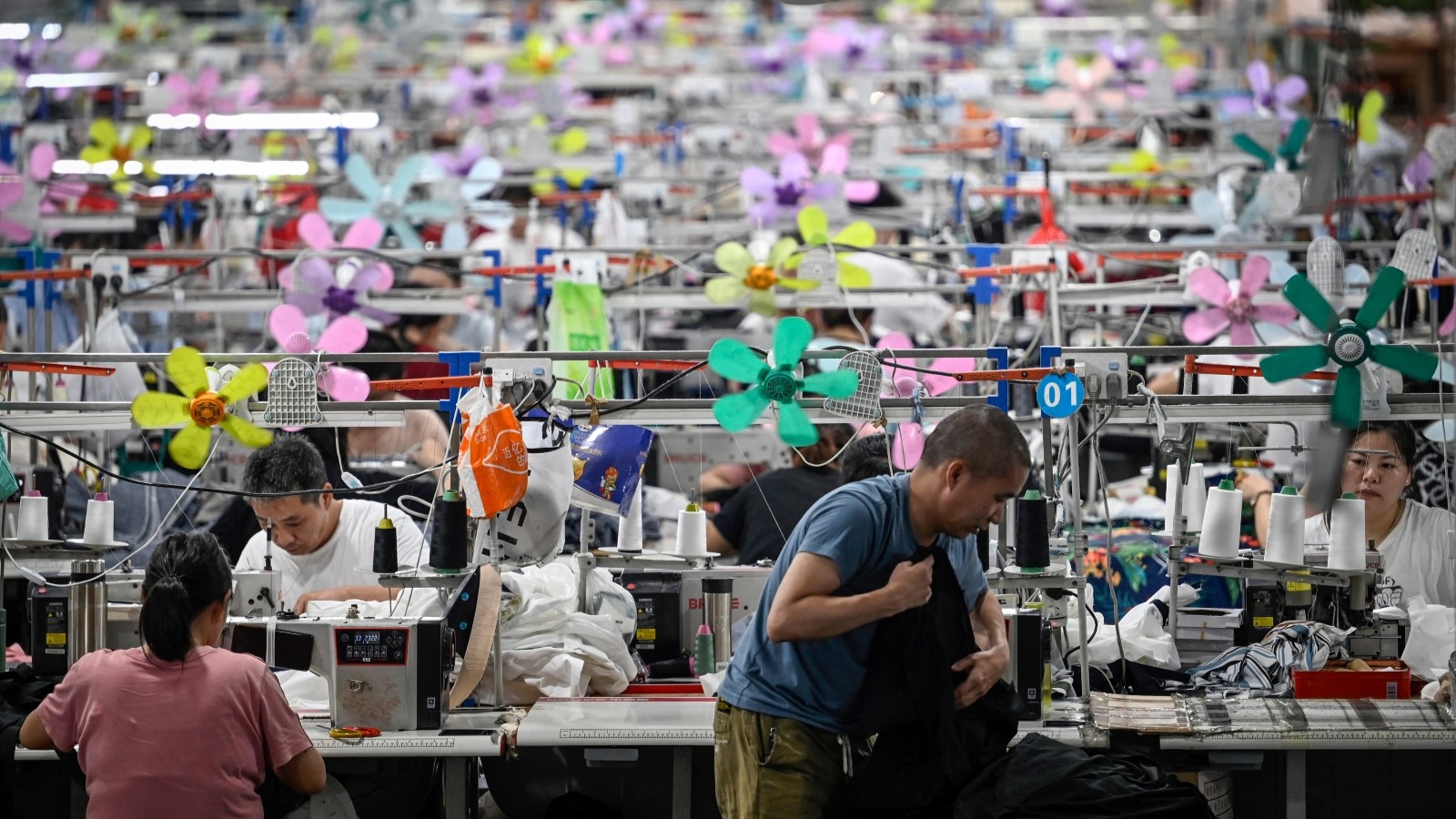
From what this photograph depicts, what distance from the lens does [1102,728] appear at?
419 centimetres

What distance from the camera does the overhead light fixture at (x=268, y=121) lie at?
9.80 meters

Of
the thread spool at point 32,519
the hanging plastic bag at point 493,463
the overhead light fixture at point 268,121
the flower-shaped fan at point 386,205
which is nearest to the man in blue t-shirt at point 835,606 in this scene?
the hanging plastic bag at point 493,463

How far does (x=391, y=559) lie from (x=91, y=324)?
296cm

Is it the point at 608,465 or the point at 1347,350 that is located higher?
the point at 1347,350

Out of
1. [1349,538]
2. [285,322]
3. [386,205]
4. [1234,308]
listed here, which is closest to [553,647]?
[285,322]

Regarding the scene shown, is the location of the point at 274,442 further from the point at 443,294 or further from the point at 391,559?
the point at 443,294

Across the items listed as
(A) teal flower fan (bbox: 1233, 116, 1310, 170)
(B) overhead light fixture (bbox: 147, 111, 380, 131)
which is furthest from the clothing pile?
(B) overhead light fixture (bbox: 147, 111, 380, 131)

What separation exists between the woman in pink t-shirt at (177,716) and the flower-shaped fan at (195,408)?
49cm

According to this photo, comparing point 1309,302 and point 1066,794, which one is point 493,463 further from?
point 1309,302

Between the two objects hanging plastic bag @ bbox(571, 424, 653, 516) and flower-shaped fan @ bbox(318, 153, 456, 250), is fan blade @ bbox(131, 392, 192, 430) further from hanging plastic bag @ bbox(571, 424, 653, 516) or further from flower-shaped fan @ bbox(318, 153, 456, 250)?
flower-shaped fan @ bbox(318, 153, 456, 250)

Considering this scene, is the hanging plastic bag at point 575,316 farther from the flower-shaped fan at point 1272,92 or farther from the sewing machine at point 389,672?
the flower-shaped fan at point 1272,92

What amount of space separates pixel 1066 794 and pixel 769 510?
7.34ft

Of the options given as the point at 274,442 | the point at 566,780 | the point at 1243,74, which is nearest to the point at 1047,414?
the point at 566,780

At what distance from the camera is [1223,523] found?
468cm
